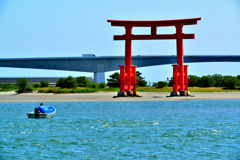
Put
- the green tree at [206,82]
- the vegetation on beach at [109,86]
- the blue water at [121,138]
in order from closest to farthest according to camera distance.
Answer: the blue water at [121,138] → the vegetation on beach at [109,86] → the green tree at [206,82]

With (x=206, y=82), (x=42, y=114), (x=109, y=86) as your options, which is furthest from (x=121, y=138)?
(x=206, y=82)

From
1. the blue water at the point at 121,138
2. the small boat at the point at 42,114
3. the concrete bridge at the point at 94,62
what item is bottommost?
the blue water at the point at 121,138

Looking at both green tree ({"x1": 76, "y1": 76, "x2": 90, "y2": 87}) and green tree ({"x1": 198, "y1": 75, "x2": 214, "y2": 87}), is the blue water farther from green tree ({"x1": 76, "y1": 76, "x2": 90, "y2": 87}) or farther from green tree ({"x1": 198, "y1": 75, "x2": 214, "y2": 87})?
green tree ({"x1": 198, "y1": 75, "x2": 214, "y2": 87})

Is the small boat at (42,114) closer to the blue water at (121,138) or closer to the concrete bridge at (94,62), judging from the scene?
the blue water at (121,138)

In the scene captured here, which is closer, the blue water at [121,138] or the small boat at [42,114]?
the blue water at [121,138]

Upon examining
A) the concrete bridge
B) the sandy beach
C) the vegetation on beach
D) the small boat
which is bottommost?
the small boat

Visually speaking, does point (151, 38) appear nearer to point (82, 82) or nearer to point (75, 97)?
point (75, 97)

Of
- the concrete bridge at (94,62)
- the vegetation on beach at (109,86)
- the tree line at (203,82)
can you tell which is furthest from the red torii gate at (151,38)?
the concrete bridge at (94,62)

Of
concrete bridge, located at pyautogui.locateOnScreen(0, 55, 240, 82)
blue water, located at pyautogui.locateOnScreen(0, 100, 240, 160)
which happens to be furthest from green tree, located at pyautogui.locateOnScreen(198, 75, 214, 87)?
blue water, located at pyautogui.locateOnScreen(0, 100, 240, 160)

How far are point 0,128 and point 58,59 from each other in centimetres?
6288

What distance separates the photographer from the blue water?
56.0ft

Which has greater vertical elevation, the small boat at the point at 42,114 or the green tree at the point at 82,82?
the green tree at the point at 82,82

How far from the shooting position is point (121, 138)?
20.8 meters

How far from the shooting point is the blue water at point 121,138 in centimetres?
1706
